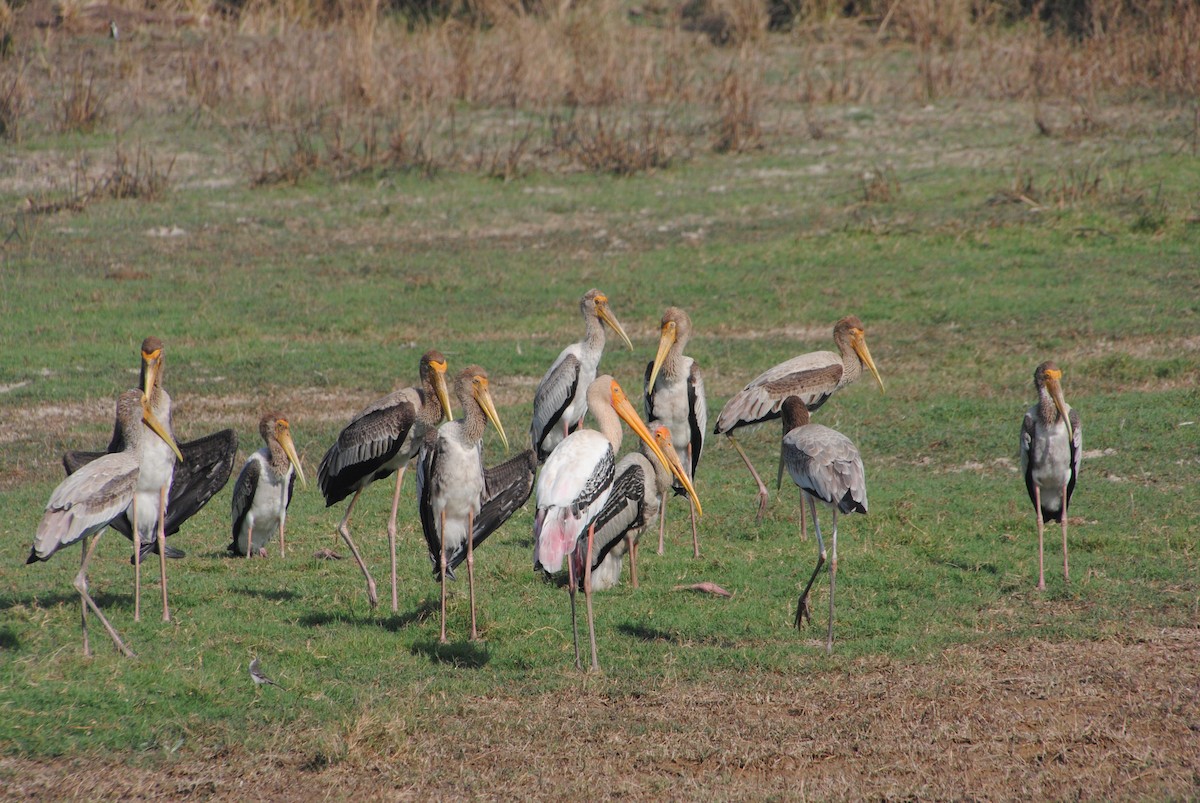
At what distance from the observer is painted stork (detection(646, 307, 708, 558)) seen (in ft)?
25.9

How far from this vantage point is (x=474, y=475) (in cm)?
618

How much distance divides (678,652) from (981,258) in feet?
27.7

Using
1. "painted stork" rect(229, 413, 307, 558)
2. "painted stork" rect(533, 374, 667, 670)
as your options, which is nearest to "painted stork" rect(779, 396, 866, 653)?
"painted stork" rect(533, 374, 667, 670)

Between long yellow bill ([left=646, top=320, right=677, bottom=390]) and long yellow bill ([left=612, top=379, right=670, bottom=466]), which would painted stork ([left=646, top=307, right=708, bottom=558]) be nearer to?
long yellow bill ([left=646, top=320, right=677, bottom=390])

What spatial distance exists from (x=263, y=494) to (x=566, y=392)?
75.1 inches

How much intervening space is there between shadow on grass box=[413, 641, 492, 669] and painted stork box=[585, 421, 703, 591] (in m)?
0.75

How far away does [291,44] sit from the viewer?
776 inches

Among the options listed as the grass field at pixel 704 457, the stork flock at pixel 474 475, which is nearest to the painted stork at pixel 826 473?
the stork flock at pixel 474 475

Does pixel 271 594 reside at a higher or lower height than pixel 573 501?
lower

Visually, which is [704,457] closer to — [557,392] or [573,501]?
[557,392]

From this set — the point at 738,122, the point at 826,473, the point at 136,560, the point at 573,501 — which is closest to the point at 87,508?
the point at 136,560

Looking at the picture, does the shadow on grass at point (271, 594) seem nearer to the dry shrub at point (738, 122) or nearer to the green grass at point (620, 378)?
the green grass at point (620, 378)

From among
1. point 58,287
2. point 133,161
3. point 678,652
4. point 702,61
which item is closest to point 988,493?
point 678,652

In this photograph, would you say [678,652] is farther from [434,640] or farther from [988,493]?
[988,493]
